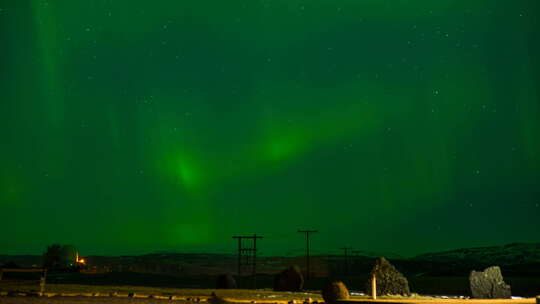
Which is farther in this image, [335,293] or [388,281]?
[388,281]

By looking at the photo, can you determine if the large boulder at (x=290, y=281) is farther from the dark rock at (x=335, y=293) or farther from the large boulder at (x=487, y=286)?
the dark rock at (x=335, y=293)

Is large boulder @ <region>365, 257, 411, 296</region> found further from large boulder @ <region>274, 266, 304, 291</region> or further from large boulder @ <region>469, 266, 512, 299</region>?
large boulder @ <region>274, 266, 304, 291</region>

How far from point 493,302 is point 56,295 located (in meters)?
16.6

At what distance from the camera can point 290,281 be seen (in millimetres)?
40719

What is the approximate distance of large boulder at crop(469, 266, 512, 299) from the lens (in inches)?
1065

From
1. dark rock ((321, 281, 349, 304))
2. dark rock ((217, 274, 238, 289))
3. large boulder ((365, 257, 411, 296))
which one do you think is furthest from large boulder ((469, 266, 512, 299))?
dark rock ((217, 274, 238, 289))

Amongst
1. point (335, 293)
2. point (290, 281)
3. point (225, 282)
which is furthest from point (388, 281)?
point (225, 282)

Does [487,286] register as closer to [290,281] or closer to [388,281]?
[388,281]

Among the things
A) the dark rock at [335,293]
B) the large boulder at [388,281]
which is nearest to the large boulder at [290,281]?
the large boulder at [388,281]

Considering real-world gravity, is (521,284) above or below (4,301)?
above

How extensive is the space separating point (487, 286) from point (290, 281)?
15110 mm

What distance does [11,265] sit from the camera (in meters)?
79.8

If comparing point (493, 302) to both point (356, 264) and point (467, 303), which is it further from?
point (356, 264)

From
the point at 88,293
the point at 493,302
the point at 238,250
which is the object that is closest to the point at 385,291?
the point at 493,302
